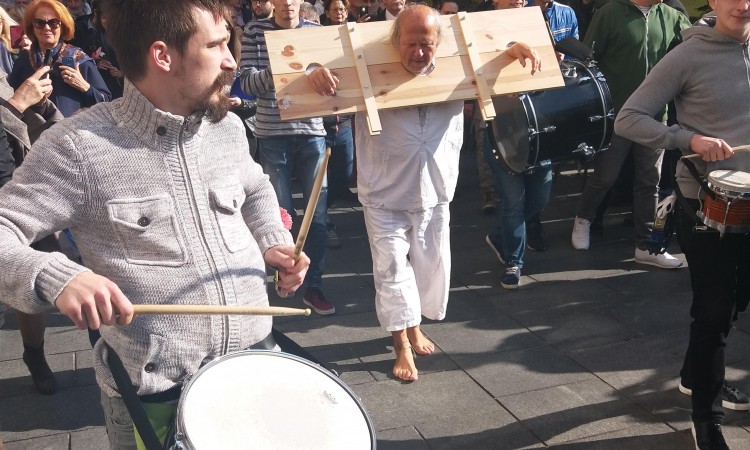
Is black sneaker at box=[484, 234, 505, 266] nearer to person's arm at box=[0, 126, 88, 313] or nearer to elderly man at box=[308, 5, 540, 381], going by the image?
elderly man at box=[308, 5, 540, 381]

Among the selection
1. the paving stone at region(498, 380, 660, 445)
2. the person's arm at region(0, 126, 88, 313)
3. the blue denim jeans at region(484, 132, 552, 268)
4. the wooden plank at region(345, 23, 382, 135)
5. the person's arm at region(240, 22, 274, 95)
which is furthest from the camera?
the blue denim jeans at region(484, 132, 552, 268)

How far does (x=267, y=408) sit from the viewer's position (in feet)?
6.98

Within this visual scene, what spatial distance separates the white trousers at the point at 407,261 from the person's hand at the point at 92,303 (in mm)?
2759

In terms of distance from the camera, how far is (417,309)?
4633 millimetres

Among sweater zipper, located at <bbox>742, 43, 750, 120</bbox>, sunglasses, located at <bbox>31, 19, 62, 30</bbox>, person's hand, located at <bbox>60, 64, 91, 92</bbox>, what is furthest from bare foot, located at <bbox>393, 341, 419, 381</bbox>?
sunglasses, located at <bbox>31, 19, 62, 30</bbox>

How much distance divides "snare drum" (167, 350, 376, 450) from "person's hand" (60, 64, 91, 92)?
148 inches

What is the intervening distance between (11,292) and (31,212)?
196 millimetres

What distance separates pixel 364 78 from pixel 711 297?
1883 millimetres

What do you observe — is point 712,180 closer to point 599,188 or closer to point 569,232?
point 599,188

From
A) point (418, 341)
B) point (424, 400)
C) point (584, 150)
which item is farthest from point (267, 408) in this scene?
point (584, 150)

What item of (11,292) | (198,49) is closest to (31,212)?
(11,292)

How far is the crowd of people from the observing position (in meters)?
2.12

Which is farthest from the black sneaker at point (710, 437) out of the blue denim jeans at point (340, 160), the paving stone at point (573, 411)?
the blue denim jeans at point (340, 160)

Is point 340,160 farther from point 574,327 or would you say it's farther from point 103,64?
point 574,327
